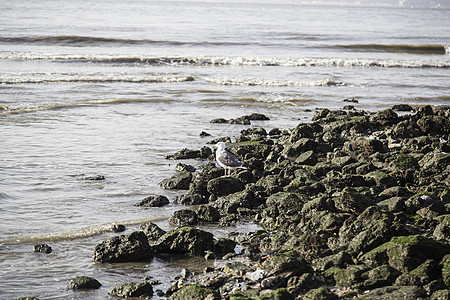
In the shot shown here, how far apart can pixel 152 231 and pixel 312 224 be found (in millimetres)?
2251

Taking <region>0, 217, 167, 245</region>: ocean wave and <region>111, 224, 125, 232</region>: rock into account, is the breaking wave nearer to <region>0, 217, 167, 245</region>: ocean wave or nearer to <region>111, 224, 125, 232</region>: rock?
<region>0, 217, 167, 245</region>: ocean wave

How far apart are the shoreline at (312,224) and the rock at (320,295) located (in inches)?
0.4

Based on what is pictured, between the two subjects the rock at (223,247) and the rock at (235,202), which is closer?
the rock at (223,247)

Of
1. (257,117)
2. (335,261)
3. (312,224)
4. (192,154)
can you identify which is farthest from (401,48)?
(335,261)

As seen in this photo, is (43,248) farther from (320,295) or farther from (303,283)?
(320,295)

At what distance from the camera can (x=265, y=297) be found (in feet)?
16.4

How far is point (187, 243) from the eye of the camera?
6691 mm

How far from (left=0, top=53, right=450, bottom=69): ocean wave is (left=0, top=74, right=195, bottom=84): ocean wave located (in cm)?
570

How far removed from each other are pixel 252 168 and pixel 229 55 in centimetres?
2458

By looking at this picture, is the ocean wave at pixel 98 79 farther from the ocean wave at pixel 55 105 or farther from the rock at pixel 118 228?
the rock at pixel 118 228

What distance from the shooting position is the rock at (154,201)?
8.68m

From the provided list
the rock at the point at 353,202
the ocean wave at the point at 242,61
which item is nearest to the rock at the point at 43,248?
the rock at the point at 353,202

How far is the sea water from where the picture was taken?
7156 mm

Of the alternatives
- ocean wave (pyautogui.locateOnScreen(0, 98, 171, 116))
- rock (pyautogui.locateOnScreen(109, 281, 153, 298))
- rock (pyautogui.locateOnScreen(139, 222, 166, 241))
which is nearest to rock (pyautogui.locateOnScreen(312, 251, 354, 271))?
rock (pyautogui.locateOnScreen(109, 281, 153, 298))
